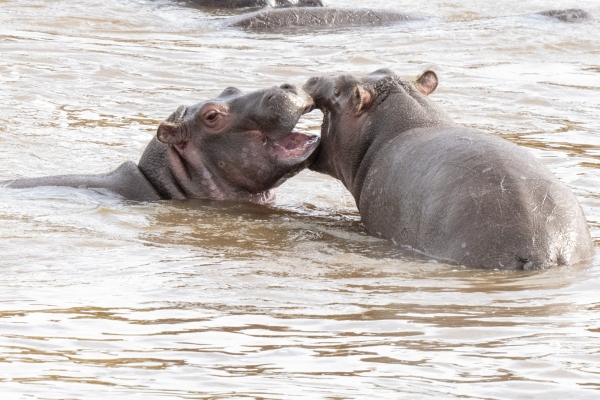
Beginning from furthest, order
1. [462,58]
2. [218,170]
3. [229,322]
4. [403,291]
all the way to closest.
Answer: [462,58], [218,170], [403,291], [229,322]

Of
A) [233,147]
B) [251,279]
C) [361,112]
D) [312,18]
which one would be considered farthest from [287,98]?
[312,18]

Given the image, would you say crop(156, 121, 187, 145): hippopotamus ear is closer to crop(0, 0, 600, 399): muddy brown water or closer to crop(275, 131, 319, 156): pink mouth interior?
crop(0, 0, 600, 399): muddy brown water

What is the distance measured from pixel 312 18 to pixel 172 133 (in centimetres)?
847

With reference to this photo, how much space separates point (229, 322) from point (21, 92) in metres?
7.42

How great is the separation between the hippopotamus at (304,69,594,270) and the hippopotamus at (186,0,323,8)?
10042 mm

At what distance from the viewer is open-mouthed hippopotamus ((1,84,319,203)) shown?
23.9 feet

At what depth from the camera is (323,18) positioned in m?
16.0

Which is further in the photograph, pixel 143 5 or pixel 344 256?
pixel 143 5

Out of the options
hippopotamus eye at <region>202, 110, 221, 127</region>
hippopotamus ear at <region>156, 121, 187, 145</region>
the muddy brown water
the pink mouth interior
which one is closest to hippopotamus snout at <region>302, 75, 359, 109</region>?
the pink mouth interior

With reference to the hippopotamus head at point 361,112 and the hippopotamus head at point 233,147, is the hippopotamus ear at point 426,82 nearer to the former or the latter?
the hippopotamus head at point 361,112

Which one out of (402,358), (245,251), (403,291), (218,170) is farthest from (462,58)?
(402,358)

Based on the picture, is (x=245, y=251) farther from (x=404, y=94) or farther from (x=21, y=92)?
(x=21, y=92)

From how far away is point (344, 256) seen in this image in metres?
6.29

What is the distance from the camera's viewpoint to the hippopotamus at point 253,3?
17.4 metres
